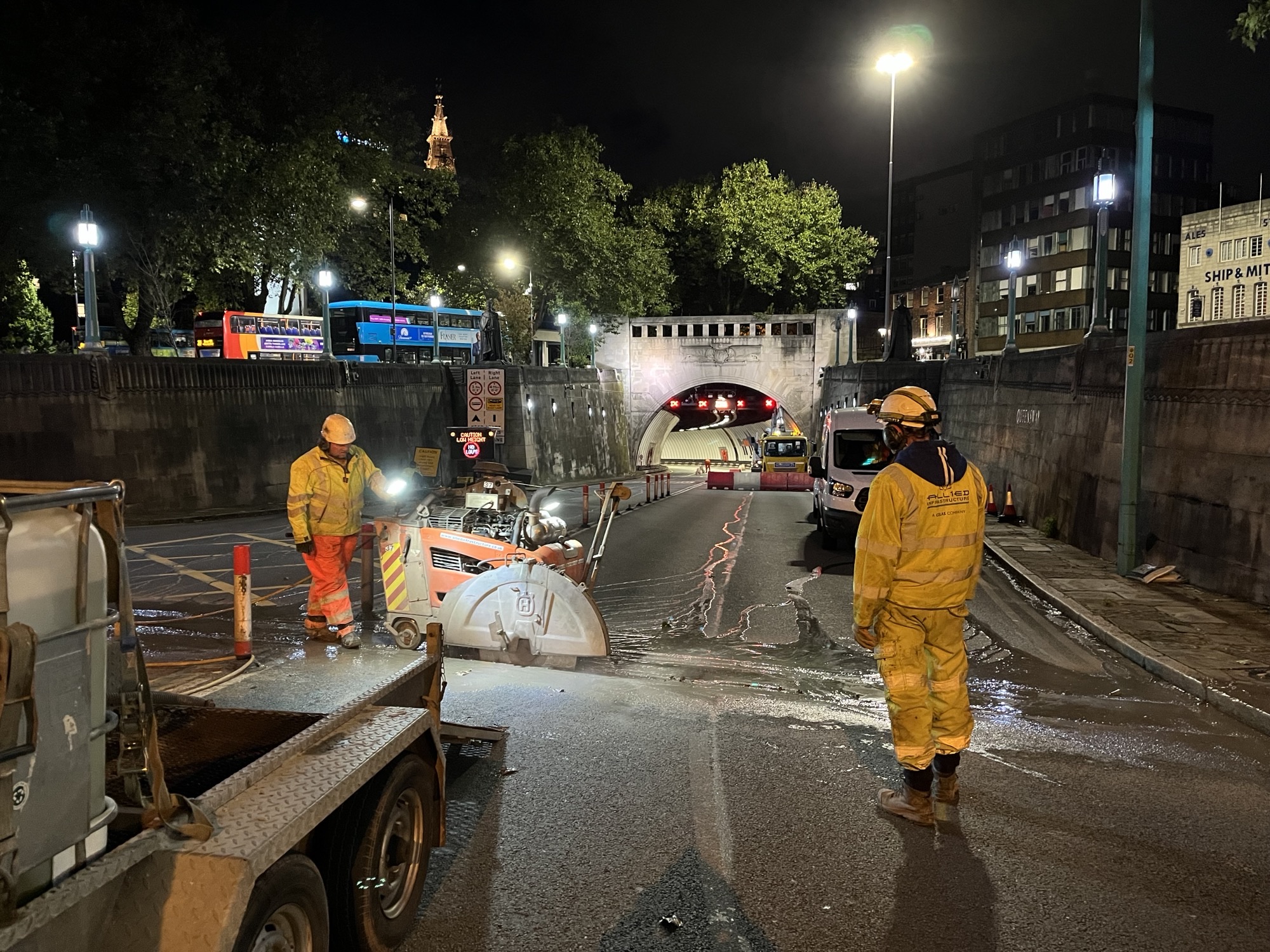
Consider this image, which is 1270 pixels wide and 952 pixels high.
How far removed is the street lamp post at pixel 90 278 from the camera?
16.9 m

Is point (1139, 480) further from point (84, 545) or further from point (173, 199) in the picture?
point (173, 199)

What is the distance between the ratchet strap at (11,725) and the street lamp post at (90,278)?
58.3 feet

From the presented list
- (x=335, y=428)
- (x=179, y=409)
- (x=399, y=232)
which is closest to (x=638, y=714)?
(x=335, y=428)

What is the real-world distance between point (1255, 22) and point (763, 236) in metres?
47.8

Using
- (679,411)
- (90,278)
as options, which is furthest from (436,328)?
(679,411)

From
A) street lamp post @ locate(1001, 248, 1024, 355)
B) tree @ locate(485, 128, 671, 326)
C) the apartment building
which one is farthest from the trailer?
the apartment building

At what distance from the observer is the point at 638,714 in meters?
6.38

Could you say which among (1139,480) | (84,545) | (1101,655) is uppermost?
(84,545)

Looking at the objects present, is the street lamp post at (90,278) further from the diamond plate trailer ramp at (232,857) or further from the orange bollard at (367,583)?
the diamond plate trailer ramp at (232,857)

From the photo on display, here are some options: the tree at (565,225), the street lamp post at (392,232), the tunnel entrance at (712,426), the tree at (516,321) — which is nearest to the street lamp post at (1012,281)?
the street lamp post at (392,232)

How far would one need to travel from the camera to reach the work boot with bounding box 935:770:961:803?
4.91m

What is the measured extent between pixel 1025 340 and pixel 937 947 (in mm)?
69414

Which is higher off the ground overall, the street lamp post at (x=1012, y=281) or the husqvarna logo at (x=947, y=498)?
the street lamp post at (x=1012, y=281)

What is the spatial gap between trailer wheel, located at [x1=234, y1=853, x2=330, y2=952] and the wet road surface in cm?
81
